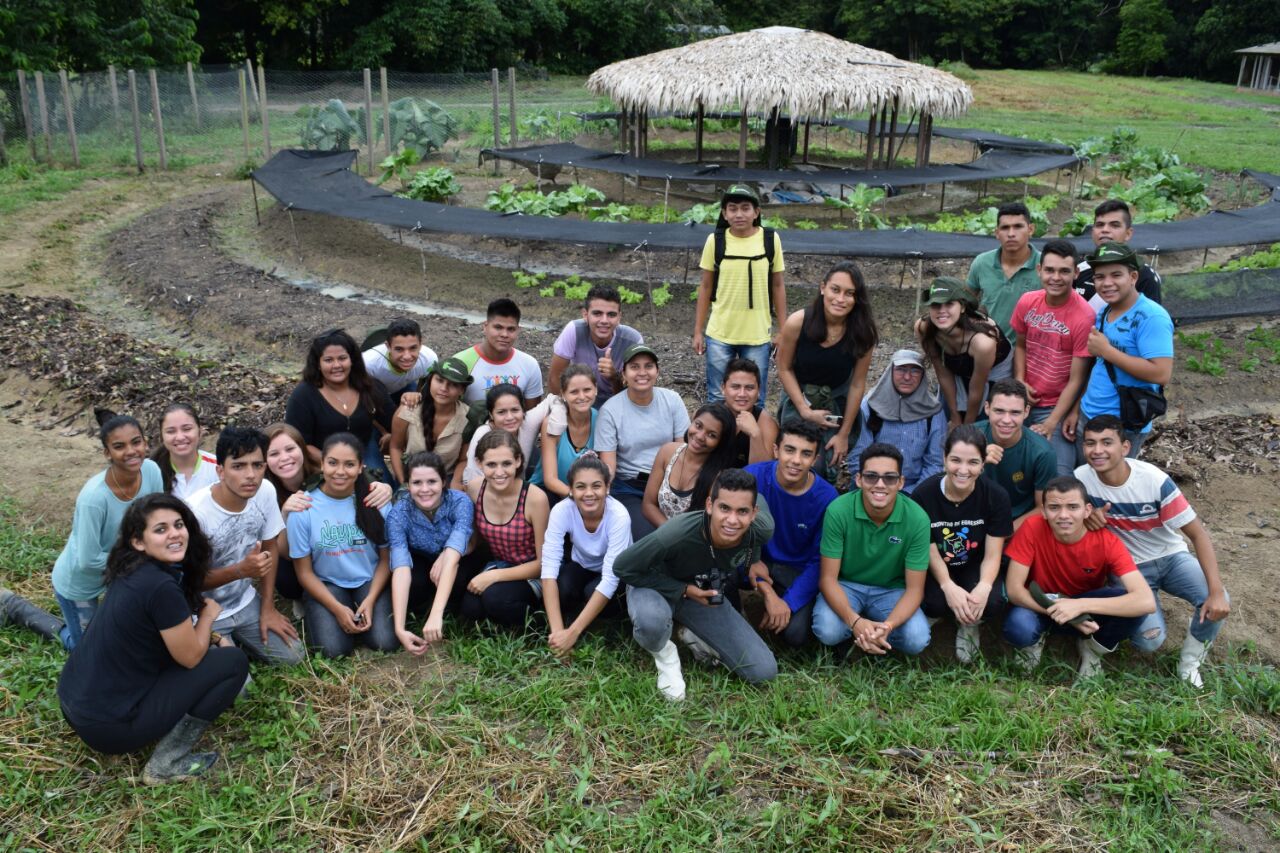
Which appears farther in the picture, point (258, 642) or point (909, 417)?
point (909, 417)

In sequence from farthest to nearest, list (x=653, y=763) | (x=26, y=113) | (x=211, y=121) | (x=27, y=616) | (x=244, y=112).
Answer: (x=211, y=121) < (x=244, y=112) < (x=26, y=113) < (x=27, y=616) < (x=653, y=763)

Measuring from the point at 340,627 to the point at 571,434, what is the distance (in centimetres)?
138

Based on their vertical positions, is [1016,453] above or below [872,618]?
above

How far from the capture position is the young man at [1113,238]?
497 centimetres

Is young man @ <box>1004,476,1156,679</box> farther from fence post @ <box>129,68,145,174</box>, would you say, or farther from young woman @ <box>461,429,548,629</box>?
fence post @ <box>129,68,145,174</box>

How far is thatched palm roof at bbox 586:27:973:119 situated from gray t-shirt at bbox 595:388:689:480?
1000cm

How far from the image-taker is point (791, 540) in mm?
4375

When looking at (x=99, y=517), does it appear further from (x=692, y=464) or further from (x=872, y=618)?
(x=872, y=618)

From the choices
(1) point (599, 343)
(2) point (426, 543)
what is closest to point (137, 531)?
(2) point (426, 543)

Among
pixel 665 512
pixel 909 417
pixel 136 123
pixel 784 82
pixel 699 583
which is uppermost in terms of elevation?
pixel 784 82

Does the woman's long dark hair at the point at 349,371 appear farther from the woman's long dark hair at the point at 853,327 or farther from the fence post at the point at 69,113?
the fence post at the point at 69,113

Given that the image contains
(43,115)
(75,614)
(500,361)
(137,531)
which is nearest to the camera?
(137,531)

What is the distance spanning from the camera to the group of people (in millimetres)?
3760

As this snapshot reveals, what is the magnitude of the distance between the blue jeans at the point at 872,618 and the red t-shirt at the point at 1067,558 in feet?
1.67
